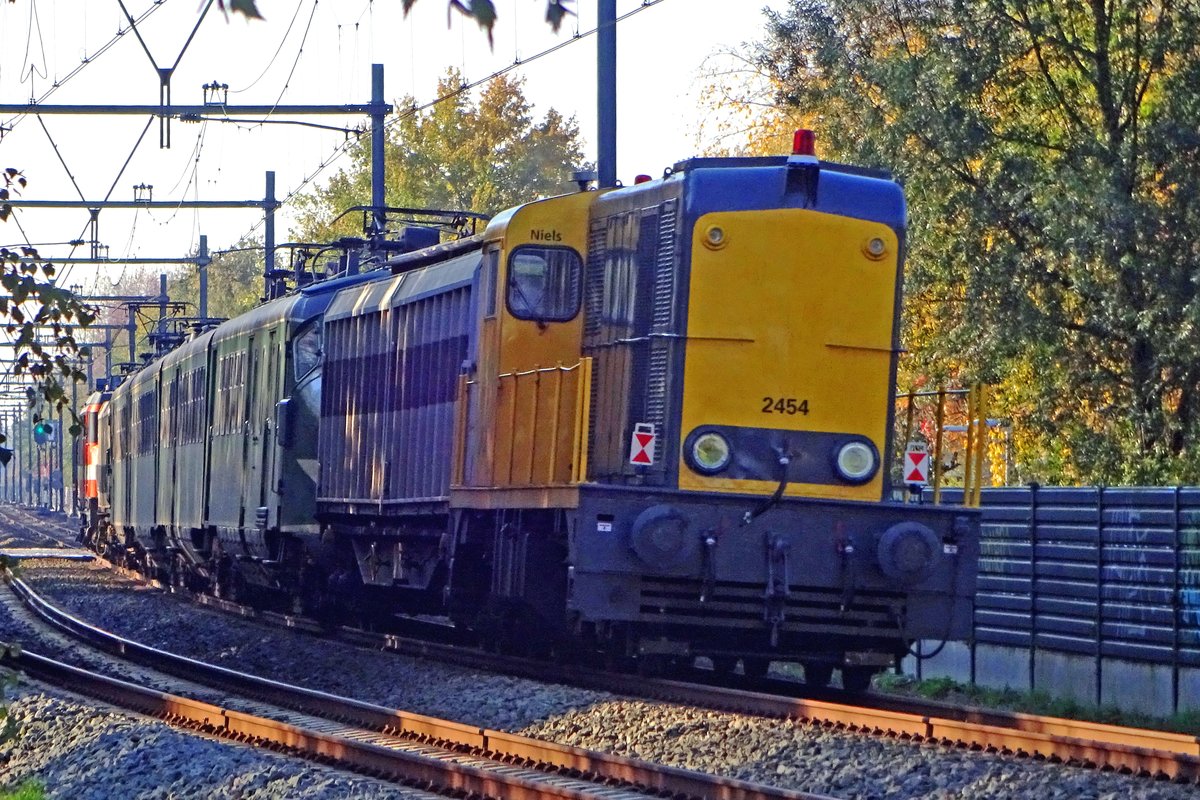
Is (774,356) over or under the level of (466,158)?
under

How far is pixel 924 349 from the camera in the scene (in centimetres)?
2281

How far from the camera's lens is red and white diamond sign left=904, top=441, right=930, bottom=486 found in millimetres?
12078

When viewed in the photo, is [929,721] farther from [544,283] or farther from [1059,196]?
[1059,196]

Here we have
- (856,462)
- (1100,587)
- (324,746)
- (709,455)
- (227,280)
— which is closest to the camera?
(324,746)

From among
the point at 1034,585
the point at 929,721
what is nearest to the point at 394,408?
the point at 1034,585

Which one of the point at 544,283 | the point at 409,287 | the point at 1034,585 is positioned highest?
the point at 409,287

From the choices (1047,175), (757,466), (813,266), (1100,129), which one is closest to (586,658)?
(757,466)

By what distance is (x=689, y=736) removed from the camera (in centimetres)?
1020

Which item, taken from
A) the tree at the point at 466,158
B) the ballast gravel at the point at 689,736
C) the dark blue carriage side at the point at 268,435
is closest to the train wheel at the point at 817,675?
the ballast gravel at the point at 689,736

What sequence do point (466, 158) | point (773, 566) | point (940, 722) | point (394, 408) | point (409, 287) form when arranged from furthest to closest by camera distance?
1. point (466, 158)
2. point (394, 408)
3. point (409, 287)
4. point (773, 566)
5. point (940, 722)

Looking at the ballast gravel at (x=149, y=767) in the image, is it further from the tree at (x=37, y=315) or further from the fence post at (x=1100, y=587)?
the fence post at (x=1100, y=587)

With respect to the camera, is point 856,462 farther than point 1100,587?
No

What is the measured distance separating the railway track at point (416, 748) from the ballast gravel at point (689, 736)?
66cm

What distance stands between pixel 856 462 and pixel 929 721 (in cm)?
260
